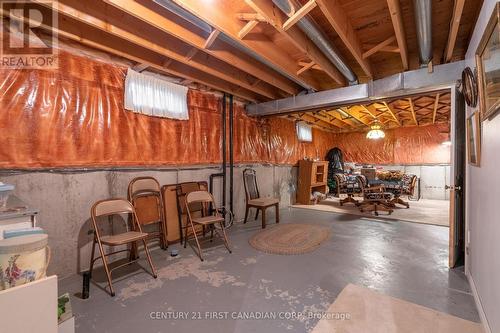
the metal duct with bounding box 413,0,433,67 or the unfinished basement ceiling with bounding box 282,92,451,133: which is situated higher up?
the unfinished basement ceiling with bounding box 282,92,451,133

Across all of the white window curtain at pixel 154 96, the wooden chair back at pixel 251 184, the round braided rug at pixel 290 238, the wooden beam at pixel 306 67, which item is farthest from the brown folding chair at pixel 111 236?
the wooden beam at pixel 306 67

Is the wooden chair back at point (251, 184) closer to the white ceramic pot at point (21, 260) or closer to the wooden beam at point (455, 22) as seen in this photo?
the wooden beam at point (455, 22)

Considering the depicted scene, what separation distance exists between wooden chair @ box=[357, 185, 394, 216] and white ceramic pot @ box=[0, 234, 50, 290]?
5692 millimetres

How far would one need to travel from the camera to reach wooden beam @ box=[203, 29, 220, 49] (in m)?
2.18

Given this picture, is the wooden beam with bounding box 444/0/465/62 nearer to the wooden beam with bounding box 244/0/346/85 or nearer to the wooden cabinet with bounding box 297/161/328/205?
the wooden beam with bounding box 244/0/346/85

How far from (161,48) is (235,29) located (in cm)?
84

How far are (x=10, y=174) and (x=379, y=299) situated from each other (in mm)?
3434

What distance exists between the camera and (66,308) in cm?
145

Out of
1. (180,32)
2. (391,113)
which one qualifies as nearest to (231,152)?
(180,32)

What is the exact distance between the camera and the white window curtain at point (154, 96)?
2967 mm

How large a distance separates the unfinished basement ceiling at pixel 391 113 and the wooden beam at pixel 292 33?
174 cm

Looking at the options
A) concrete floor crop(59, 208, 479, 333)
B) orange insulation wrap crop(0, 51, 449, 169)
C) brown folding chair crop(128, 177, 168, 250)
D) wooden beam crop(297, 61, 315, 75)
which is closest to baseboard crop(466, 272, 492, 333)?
concrete floor crop(59, 208, 479, 333)

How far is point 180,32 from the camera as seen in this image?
2.22 metres

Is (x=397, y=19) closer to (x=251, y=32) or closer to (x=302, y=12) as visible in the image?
(x=302, y=12)
